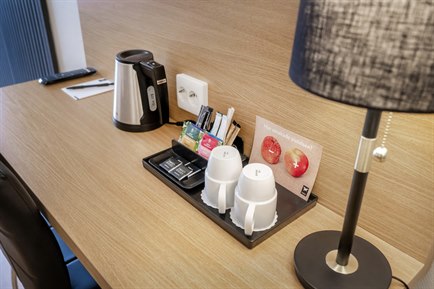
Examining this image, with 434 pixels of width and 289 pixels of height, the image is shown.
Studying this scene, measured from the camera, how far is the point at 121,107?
1.14 metres

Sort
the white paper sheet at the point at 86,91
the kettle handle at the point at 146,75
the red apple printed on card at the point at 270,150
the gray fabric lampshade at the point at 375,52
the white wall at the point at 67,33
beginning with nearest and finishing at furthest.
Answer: the gray fabric lampshade at the point at 375,52 → the red apple printed on card at the point at 270,150 → the kettle handle at the point at 146,75 → the white paper sheet at the point at 86,91 → the white wall at the point at 67,33

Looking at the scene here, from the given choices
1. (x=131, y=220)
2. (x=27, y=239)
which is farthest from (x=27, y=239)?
(x=131, y=220)

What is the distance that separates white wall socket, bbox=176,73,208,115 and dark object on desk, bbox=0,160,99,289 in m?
0.52

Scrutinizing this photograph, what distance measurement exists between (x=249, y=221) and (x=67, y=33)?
1656mm

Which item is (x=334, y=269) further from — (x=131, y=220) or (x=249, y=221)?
(x=131, y=220)

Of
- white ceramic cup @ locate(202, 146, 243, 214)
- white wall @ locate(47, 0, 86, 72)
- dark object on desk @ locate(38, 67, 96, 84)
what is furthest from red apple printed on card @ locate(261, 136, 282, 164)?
white wall @ locate(47, 0, 86, 72)

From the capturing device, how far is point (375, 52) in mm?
395

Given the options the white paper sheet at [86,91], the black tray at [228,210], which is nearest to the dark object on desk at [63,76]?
the white paper sheet at [86,91]

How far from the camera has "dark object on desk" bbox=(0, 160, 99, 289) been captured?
0.76 m

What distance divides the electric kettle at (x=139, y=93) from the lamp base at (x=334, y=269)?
62 cm

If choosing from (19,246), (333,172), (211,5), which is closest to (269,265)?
(333,172)

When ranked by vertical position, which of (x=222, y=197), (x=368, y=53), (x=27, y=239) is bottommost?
(x=27, y=239)

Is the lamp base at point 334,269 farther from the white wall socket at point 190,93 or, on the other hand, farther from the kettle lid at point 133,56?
the kettle lid at point 133,56

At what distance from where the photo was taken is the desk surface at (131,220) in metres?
0.70
